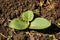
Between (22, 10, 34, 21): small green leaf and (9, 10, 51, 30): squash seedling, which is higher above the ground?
(22, 10, 34, 21): small green leaf

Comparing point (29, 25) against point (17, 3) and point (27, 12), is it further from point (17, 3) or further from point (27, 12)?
point (17, 3)

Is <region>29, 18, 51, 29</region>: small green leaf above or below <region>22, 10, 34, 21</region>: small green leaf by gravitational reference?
below

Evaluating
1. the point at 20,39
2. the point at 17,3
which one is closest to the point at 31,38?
the point at 20,39

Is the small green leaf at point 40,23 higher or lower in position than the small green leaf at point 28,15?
lower
